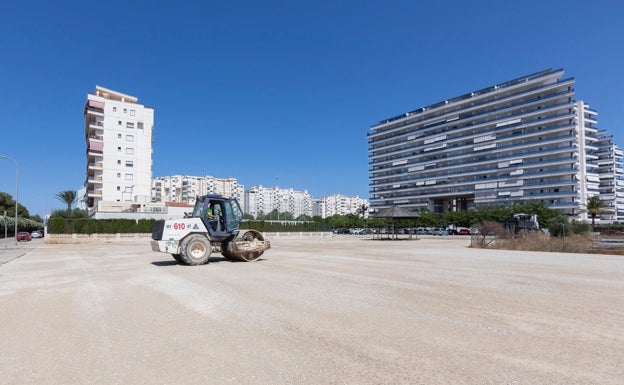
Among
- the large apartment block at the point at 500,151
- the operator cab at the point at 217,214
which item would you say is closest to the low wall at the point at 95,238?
the operator cab at the point at 217,214

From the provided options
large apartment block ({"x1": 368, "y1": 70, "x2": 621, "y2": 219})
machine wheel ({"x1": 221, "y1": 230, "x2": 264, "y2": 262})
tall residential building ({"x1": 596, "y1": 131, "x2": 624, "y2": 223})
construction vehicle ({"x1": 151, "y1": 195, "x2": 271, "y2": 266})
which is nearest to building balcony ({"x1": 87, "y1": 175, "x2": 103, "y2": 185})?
construction vehicle ({"x1": 151, "y1": 195, "x2": 271, "y2": 266})

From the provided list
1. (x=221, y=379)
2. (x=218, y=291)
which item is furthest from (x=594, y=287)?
(x=221, y=379)

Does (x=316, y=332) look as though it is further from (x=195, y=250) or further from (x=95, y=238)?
(x=95, y=238)

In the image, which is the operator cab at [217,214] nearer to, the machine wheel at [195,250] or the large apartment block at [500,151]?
the machine wheel at [195,250]

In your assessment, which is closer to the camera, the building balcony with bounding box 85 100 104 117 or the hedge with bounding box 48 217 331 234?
the hedge with bounding box 48 217 331 234

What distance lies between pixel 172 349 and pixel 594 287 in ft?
33.2

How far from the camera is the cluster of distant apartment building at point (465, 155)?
75.1 meters

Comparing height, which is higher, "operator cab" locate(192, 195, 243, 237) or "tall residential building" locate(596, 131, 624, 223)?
"tall residential building" locate(596, 131, 624, 223)

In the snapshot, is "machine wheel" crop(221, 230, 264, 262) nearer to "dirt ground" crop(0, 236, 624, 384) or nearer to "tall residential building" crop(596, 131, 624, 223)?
"dirt ground" crop(0, 236, 624, 384)

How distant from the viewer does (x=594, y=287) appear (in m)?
10.5

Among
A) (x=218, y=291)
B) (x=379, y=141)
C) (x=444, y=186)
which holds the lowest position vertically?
(x=218, y=291)

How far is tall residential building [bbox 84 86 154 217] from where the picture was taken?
74125mm

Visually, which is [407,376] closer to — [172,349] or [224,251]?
[172,349]

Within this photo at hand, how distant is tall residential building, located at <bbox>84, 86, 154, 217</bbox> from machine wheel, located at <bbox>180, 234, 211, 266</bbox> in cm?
5862
